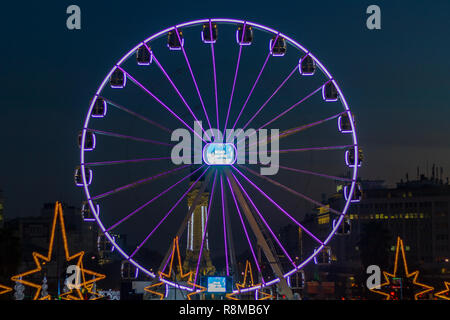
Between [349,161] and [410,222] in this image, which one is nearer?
[349,161]

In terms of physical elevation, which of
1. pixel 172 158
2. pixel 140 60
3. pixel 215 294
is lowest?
pixel 215 294

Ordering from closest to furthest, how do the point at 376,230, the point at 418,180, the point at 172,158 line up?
the point at 172,158, the point at 376,230, the point at 418,180

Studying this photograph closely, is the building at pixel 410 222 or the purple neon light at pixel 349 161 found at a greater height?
the purple neon light at pixel 349 161

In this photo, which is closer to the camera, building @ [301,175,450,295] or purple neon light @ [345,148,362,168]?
purple neon light @ [345,148,362,168]

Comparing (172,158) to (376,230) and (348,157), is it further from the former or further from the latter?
(376,230)

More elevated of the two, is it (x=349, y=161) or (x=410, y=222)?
(x=349, y=161)

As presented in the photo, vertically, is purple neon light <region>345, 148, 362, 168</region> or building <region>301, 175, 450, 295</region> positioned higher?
→ purple neon light <region>345, 148, 362, 168</region>

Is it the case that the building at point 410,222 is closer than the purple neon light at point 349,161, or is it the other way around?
the purple neon light at point 349,161

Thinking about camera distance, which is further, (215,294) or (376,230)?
(376,230)
